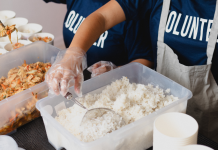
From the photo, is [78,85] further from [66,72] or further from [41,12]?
[41,12]

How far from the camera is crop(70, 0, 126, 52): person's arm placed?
3.94 ft

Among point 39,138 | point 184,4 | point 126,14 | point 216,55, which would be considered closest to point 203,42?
point 216,55

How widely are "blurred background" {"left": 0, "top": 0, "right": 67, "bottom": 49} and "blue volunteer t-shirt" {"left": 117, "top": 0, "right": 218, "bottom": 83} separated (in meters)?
2.37

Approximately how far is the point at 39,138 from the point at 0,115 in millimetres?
213

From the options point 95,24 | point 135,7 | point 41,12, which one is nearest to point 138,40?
point 135,7

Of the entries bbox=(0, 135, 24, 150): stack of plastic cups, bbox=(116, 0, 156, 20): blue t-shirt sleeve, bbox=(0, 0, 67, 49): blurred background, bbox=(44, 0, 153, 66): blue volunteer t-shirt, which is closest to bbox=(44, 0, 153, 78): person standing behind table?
bbox=(44, 0, 153, 66): blue volunteer t-shirt

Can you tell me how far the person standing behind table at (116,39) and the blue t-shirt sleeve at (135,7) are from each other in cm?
23

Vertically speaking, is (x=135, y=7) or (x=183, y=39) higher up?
(x=135, y=7)

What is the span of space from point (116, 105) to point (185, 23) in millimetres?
602

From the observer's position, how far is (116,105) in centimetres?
102

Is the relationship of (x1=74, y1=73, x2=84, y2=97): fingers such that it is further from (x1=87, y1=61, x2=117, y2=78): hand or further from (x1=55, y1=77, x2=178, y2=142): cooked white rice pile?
(x1=87, y1=61, x2=117, y2=78): hand

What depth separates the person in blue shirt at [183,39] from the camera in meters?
1.18

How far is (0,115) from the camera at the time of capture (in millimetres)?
1061

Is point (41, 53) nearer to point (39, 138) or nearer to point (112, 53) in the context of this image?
point (112, 53)
